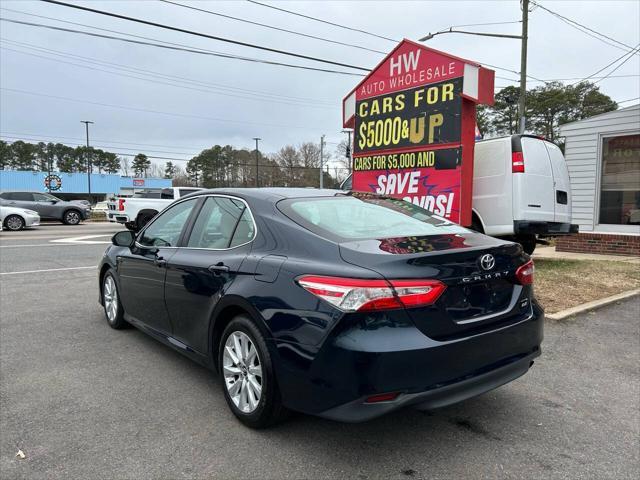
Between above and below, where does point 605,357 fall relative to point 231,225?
below

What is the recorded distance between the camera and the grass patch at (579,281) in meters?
6.04

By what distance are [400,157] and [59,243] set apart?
10.6m

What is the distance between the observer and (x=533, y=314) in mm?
2977

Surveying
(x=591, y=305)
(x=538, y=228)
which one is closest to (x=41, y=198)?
(x=538, y=228)

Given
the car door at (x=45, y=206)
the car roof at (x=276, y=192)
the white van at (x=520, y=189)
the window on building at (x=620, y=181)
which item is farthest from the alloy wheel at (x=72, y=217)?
the car roof at (x=276, y=192)

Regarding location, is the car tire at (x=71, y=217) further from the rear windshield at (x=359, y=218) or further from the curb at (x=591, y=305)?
the curb at (x=591, y=305)

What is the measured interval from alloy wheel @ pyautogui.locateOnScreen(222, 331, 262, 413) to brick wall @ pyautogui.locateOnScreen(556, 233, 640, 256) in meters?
10.3

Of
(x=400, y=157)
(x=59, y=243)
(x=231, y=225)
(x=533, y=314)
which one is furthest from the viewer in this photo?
(x=59, y=243)

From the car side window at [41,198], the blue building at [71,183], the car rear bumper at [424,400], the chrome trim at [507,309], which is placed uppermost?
the blue building at [71,183]

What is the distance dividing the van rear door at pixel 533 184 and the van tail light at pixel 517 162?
48mm

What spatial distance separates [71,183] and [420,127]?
242 ft

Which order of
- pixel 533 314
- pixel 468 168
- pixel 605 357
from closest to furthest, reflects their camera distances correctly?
pixel 533 314 < pixel 605 357 < pixel 468 168

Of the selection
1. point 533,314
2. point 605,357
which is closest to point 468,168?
→ point 605,357

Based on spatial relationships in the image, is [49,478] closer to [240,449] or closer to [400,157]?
[240,449]
